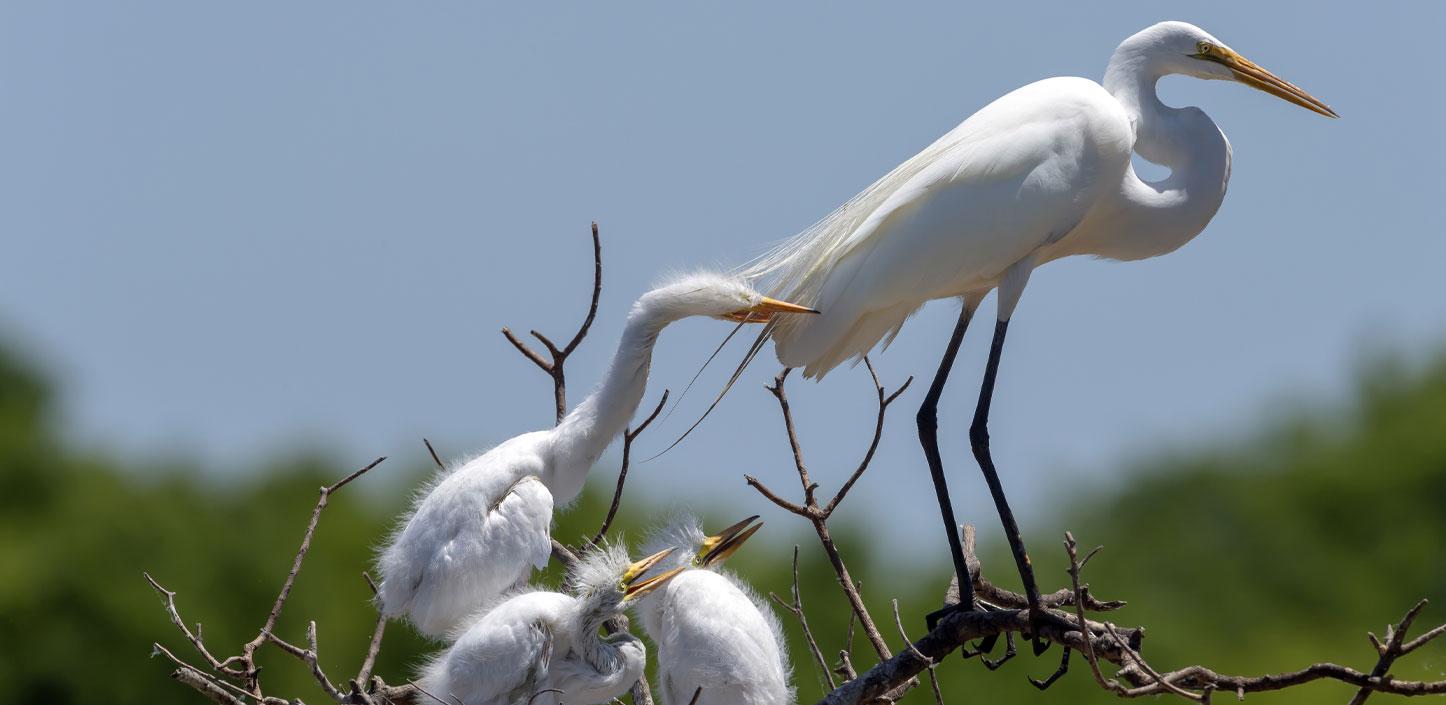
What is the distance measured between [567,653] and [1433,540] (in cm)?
2540

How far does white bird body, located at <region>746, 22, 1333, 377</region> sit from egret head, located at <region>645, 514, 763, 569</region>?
20.2 inches

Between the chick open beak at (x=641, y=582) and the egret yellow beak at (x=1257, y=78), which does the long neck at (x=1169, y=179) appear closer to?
the egret yellow beak at (x=1257, y=78)

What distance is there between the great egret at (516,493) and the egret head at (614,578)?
0.15 metres

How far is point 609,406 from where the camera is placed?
522 centimetres

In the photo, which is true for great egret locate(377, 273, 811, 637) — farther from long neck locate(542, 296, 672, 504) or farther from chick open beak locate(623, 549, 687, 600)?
chick open beak locate(623, 549, 687, 600)

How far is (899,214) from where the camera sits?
5.06m

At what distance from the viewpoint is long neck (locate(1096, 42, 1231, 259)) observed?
5.16m

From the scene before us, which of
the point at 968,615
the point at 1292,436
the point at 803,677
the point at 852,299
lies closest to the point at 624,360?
the point at 852,299

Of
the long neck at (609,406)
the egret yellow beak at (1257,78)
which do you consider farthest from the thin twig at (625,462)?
the egret yellow beak at (1257,78)

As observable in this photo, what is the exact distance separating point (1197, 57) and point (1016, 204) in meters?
0.83

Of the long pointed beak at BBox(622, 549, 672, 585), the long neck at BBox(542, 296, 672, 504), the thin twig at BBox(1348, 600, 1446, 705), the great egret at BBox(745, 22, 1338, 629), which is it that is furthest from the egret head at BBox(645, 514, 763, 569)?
the thin twig at BBox(1348, 600, 1446, 705)

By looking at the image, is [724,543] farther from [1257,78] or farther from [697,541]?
[1257,78]

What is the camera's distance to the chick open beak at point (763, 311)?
16.4 ft

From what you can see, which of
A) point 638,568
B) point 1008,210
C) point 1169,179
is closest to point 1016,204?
point 1008,210
